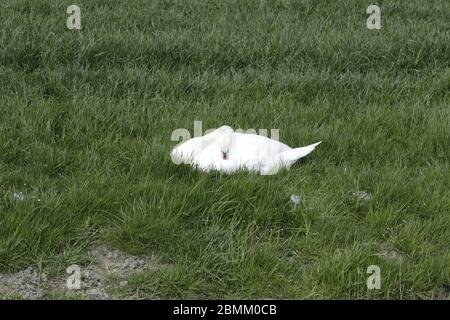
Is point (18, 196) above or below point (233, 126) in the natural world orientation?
below

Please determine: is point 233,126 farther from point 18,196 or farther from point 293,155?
point 18,196

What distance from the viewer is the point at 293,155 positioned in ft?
15.7

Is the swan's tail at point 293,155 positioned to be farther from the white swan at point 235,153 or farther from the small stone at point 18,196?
the small stone at point 18,196

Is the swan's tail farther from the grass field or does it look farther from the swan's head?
the swan's head

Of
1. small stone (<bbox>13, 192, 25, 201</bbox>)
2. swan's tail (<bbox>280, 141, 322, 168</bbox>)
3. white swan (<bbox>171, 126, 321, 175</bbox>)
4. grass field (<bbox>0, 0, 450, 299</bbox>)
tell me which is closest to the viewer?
grass field (<bbox>0, 0, 450, 299</bbox>)

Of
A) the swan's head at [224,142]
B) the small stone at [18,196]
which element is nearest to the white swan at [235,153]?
the swan's head at [224,142]

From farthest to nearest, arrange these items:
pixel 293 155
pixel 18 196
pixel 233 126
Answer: pixel 233 126
pixel 293 155
pixel 18 196

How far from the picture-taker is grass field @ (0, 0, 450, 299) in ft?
13.0

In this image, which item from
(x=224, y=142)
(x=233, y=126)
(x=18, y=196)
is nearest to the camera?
(x=18, y=196)

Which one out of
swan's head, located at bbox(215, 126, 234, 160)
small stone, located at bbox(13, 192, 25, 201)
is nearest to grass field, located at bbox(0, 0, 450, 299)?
small stone, located at bbox(13, 192, 25, 201)

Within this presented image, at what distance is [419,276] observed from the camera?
395 centimetres

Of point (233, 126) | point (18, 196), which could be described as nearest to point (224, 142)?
point (233, 126)

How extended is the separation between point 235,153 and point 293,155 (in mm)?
403

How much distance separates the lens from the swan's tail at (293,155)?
4.78 metres
